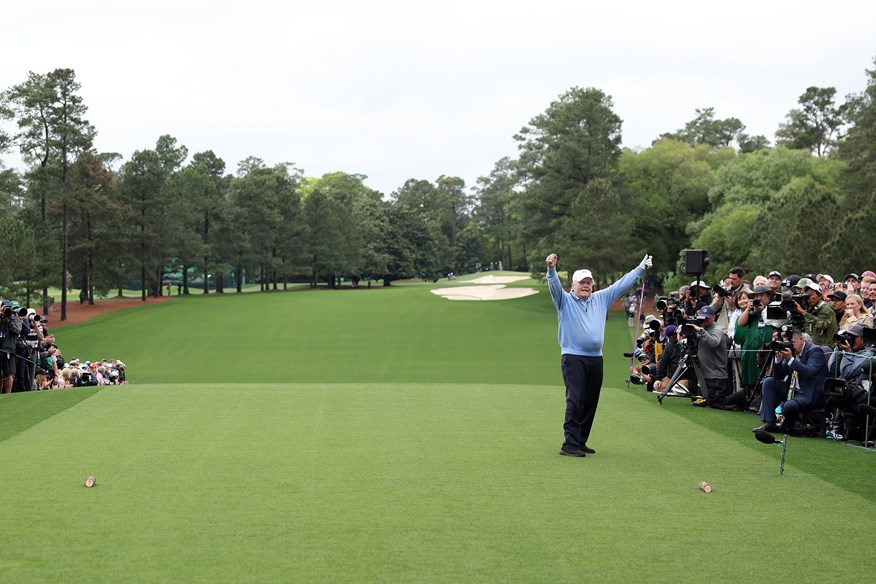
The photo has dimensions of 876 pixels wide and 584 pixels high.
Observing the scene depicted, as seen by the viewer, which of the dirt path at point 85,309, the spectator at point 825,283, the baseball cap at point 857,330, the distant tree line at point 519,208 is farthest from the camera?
the dirt path at point 85,309

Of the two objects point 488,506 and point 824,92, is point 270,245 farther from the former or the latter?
point 488,506

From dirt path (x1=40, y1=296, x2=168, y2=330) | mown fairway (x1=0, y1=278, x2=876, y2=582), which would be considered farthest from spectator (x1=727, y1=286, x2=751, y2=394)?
dirt path (x1=40, y1=296, x2=168, y2=330)

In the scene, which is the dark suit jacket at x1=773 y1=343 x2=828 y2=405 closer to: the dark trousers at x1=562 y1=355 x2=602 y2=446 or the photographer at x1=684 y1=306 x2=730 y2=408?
the dark trousers at x1=562 y1=355 x2=602 y2=446

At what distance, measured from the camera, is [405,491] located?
8.12m

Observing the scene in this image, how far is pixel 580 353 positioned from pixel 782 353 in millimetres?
2735

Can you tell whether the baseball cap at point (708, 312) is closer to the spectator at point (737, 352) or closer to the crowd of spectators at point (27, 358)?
the spectator at point (737, 352)

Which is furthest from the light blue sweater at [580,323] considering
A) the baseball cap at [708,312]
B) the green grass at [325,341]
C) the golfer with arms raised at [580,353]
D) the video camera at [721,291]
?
the green grass at [325,341]

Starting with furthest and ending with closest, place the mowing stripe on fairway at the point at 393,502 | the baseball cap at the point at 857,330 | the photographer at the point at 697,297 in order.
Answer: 1. the photographer at the point at 697,297
2. the baseball cap at the point at 857,330
3. the mowing stripe on fairway at the point at 393,502

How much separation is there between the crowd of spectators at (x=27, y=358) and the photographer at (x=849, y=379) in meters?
14.4

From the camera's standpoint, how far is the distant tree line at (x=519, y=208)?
50.6 meters

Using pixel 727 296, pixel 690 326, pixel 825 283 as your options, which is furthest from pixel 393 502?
pixel 825 283

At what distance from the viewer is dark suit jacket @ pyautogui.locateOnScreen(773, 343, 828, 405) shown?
1131cm

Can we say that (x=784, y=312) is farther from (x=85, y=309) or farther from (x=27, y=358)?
(x=85, y=309)

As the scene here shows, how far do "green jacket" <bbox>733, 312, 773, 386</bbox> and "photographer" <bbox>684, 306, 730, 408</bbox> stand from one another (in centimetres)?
29
